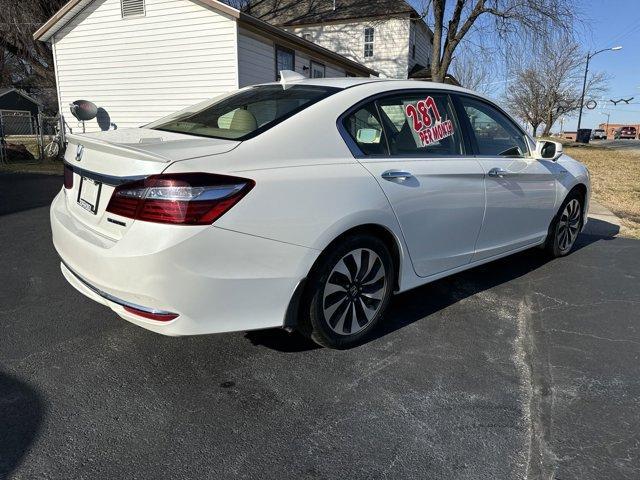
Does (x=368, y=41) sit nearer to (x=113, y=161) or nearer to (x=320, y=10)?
(x=320, y=10)

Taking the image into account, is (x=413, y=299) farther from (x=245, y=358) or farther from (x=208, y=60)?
(x=208, y=60)

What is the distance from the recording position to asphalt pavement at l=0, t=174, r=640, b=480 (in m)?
2.14

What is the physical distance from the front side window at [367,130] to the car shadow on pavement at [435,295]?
1.23m

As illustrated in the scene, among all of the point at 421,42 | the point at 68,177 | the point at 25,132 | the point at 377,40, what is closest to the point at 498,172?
the point at 68,177

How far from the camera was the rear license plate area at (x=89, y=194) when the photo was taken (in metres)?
2.64

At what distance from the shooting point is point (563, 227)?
16.7 ft

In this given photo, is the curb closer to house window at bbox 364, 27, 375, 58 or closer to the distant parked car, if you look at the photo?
house window at bbox 364, 27, 375, 58

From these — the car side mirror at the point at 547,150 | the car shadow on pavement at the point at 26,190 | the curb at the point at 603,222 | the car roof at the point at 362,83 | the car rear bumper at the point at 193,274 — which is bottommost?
the curb at the point at 603,222

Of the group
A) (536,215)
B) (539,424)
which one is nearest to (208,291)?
(539,424)

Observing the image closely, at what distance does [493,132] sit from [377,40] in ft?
71.2

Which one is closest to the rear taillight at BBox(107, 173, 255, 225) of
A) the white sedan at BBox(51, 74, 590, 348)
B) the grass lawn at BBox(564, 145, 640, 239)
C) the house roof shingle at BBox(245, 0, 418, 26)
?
the white sedan at BBox(51, 74, 590, 348)

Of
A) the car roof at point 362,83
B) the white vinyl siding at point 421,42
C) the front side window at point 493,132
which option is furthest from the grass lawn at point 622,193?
the white vinyl siding at point 421,42

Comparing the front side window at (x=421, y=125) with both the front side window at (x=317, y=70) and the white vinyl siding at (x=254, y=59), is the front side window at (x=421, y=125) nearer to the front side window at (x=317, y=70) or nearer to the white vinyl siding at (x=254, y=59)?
the white vinyl siding at (x=254, y=59)

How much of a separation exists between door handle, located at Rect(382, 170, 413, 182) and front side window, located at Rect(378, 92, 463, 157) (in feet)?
0.52
